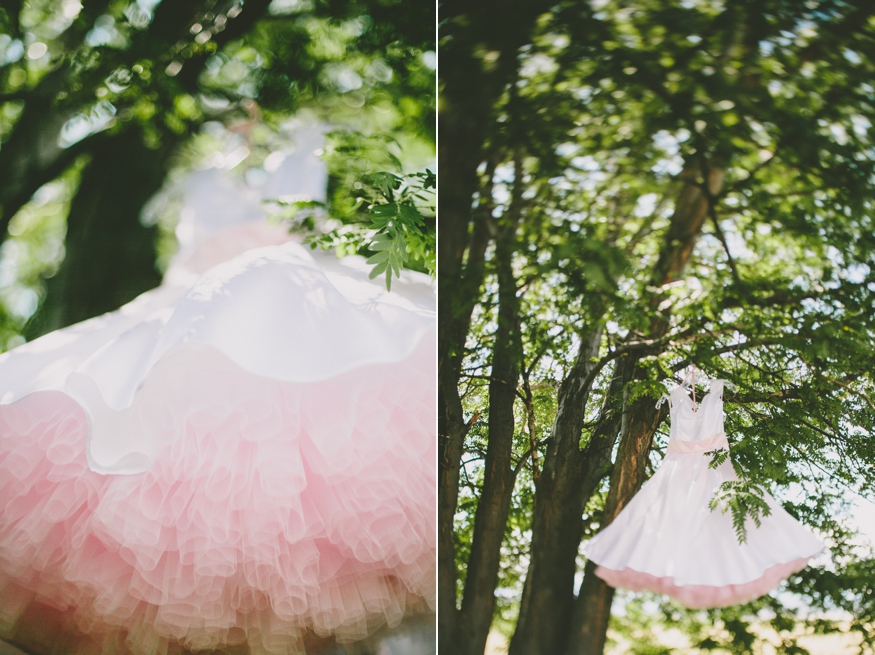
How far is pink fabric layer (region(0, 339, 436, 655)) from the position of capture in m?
0.89

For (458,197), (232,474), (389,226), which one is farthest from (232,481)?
(458,197)

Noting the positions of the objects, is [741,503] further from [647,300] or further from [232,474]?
[232,474]

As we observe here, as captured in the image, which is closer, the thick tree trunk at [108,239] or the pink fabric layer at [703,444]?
the pink fabric layer at [703,444]

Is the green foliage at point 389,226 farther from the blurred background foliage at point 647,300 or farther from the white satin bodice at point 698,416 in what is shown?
the white satin bodice at point 698,416

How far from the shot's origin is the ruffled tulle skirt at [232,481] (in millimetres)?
877

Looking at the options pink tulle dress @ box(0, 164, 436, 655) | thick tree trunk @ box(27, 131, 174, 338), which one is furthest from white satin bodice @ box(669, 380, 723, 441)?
thick tree trunk @ box(27, 131, 174, 338)

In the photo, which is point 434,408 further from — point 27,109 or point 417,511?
point 27,109

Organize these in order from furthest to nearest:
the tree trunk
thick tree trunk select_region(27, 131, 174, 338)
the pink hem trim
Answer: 1. thick tree trunk select_region(27, 131, 174, 338)
2. the tree trunk
3. the pink hem trim

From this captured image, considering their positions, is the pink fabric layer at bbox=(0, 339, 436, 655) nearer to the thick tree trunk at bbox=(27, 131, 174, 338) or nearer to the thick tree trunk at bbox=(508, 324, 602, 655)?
the thick tree trunk at bbox=(508, 324, 602, 655)

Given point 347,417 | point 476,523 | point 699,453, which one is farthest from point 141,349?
point 699,453

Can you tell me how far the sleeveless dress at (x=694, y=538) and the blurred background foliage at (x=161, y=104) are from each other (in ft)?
2.51

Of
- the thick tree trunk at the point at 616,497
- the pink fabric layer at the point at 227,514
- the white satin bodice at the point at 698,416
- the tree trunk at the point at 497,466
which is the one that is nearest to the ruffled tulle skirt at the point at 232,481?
the pink fabric layer at the point at 227,514

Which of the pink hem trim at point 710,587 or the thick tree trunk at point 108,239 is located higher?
the thick tree trunk at point 108,239

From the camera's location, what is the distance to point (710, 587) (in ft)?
2.85
